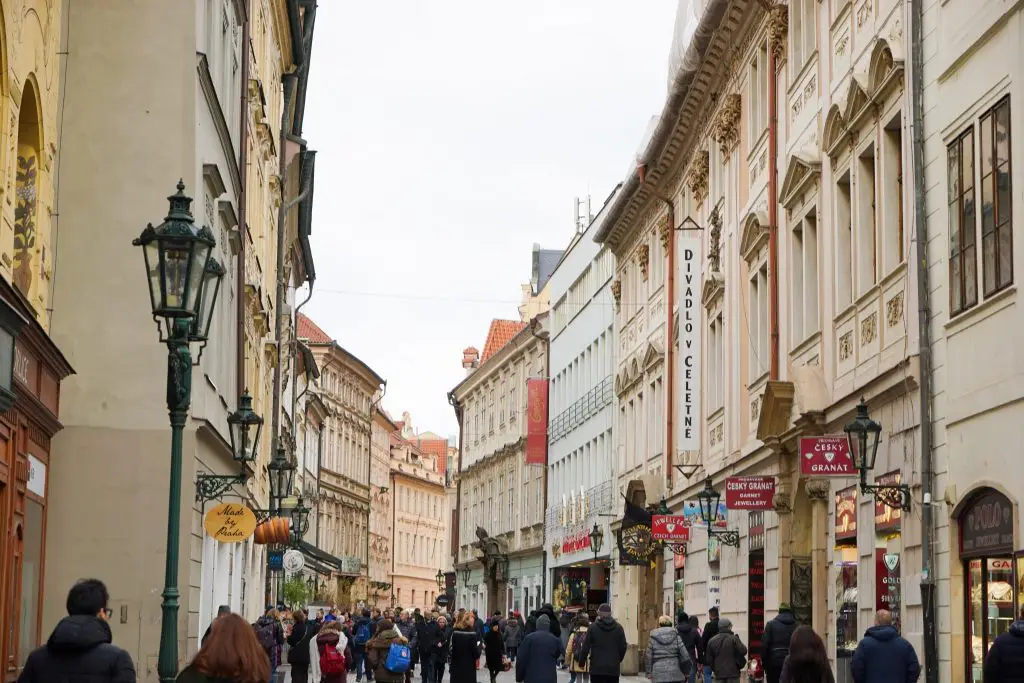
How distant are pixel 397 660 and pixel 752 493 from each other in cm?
602

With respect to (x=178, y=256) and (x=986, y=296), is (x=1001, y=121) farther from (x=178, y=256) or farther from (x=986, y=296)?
(x=178, y=256)

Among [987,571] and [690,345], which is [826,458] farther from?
[690,345]

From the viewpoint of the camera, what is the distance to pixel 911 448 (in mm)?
19344

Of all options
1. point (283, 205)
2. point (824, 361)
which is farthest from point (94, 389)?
point (283, 205)

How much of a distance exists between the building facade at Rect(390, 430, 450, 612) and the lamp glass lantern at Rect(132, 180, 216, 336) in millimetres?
106411

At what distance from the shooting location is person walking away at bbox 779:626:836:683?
11.8 meters

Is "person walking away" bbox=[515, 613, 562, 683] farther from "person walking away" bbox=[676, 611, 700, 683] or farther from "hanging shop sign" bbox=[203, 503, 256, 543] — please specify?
"person walking away" bbox=[676, 611, 700, 683]

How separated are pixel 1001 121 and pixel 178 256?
7892 mm

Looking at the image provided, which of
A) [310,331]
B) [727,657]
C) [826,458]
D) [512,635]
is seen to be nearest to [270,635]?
[727,657]

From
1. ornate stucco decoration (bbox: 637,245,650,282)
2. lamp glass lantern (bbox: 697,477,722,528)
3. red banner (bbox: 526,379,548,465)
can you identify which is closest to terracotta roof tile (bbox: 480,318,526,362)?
red banner (bbox: 526,379,548,465)

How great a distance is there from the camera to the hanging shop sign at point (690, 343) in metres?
34.6

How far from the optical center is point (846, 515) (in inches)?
904

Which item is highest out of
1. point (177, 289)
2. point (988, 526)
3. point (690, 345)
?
point (690, 345)

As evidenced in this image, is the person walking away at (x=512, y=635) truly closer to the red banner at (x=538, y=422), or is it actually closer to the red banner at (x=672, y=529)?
the red banner at (x=538, y=422)
